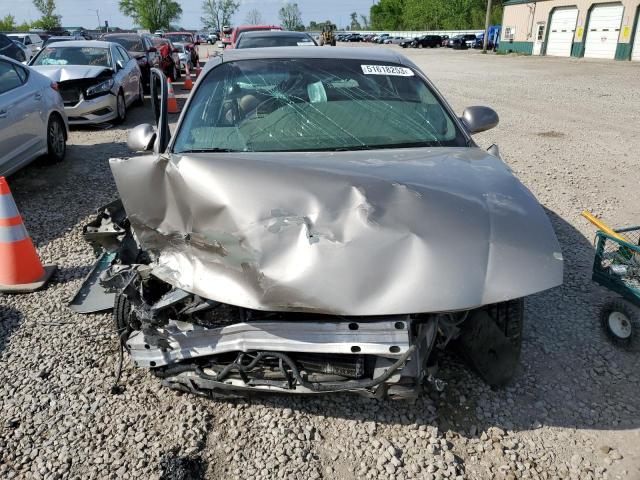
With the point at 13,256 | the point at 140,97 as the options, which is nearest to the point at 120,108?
the point at 140,97

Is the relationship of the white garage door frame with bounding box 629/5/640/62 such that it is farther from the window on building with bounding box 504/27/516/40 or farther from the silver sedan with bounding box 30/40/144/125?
the silver sedan with bounding box 30/40/144/125

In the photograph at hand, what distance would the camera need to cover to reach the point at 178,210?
2.48 meters

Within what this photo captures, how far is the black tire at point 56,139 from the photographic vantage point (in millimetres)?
6996

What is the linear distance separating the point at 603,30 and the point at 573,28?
2783 millimetres

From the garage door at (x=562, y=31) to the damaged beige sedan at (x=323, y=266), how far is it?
113 ft

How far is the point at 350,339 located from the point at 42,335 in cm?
230

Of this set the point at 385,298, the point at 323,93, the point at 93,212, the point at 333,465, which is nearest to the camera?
the point at 385,298

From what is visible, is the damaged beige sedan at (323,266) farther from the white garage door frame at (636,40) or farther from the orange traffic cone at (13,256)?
the white garage door frame at (636,40)

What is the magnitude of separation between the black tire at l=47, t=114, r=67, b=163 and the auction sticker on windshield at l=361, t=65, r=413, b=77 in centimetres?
510

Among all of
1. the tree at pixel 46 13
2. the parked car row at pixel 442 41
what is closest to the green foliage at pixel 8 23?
the tree at pixel 46 13

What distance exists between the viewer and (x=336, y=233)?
2234mm

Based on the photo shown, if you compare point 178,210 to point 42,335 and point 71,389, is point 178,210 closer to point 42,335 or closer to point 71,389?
point 71,389

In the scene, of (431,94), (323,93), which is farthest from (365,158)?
(431,94)

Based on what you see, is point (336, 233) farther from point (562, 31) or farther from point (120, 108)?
point (562, 31)
